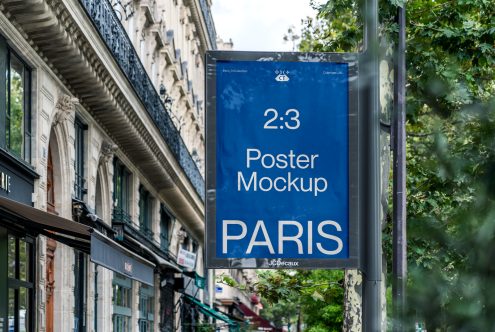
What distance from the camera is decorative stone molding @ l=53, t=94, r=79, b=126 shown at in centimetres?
2130

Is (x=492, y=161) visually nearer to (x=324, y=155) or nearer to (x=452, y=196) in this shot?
(x=452, y=196)

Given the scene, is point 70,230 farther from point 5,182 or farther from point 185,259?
point 185,259

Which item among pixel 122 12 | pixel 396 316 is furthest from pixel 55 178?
pixel 396 316

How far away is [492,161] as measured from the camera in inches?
138

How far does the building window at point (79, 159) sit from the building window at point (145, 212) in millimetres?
8104

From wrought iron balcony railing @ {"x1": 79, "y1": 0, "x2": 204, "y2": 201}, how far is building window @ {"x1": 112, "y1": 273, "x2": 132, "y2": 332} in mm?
4116

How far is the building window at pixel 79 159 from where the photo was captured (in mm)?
23547

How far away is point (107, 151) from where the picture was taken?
26703 mm

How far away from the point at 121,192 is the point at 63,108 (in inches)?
321

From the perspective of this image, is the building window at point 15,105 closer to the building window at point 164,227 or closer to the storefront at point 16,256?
the storefront at point 16,256

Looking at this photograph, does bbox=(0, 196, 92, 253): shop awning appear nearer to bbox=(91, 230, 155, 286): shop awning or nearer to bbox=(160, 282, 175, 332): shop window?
bbox=(91, 230, 155, 286): shop awning

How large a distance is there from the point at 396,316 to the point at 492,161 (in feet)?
1.85

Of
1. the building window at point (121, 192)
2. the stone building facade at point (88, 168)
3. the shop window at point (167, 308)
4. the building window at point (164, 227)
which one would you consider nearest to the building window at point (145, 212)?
the stone building facade at point (88, 168)

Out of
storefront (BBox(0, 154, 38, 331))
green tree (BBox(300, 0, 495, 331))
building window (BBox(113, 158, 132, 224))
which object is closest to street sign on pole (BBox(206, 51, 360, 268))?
green tree (BBox(300, 0, 495, 331))
